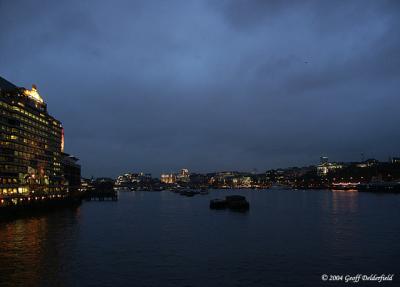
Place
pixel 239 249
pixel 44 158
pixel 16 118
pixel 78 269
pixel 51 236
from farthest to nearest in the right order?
pixel 44 158 < pixel 16 118 < pixel 51 236 < pixel 239 249 < pixel 78 269

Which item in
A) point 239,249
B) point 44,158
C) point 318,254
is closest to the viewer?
point 318,254

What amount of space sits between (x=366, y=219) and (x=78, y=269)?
201ft

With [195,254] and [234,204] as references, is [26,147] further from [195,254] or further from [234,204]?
[195,254]

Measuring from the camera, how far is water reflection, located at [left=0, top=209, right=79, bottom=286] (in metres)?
34.1

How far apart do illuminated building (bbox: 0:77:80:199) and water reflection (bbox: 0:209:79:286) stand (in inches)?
1693

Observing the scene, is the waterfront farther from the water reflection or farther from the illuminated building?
the illuminated building

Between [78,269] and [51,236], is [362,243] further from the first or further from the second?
[51,236]

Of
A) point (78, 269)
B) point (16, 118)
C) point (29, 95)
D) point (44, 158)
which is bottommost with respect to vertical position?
point (78, 269)

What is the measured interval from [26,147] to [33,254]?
86.8 m

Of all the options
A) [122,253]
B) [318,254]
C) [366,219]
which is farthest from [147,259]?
[366,219]

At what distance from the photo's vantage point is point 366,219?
3157 inches

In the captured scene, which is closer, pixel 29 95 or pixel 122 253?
pixel 122 253

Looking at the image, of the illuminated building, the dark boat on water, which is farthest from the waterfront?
the illuminated building

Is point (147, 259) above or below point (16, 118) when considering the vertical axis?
below
